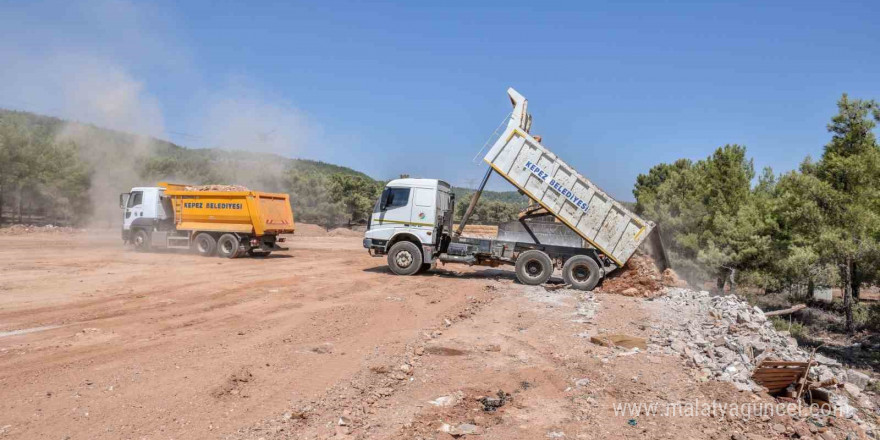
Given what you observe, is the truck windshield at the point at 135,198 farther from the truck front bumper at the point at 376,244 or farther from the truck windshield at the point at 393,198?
the truck windshield at the point at 393,198

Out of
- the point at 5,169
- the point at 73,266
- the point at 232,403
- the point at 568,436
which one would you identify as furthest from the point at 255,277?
the point at 5,169

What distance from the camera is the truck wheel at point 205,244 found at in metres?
20.3

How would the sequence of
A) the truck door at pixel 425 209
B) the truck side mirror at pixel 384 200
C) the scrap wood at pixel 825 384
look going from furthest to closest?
the truck side mirror at pixel 384 200 → the truck door at pixel 425 209 → the scrap wood at pixel 825 384

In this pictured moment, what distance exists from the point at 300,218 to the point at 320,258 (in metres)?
23.8

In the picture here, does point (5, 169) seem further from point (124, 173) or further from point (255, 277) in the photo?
point (255, 277)

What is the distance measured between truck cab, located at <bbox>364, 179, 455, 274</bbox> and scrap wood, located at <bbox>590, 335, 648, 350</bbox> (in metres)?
7.67

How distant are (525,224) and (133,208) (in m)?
17.3

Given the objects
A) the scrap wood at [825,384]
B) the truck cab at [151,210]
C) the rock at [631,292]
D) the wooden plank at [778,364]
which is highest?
the truck cab at [151,210]

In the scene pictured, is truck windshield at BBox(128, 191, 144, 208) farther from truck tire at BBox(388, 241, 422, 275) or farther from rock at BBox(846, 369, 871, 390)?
rock at BBox(846, 369, 871, 390)

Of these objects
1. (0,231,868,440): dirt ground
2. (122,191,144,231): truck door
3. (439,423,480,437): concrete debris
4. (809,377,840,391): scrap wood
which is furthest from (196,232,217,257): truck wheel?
(809,377,840,391): scrap wood

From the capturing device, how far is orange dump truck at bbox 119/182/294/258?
1956cm

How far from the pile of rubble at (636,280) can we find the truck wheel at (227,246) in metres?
13.7

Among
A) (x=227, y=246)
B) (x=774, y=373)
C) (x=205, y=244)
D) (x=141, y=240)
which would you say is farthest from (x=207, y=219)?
(x=774, y=373)

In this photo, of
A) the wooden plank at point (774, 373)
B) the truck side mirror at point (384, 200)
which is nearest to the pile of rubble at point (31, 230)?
the truck side mirror at point (384, 200)
